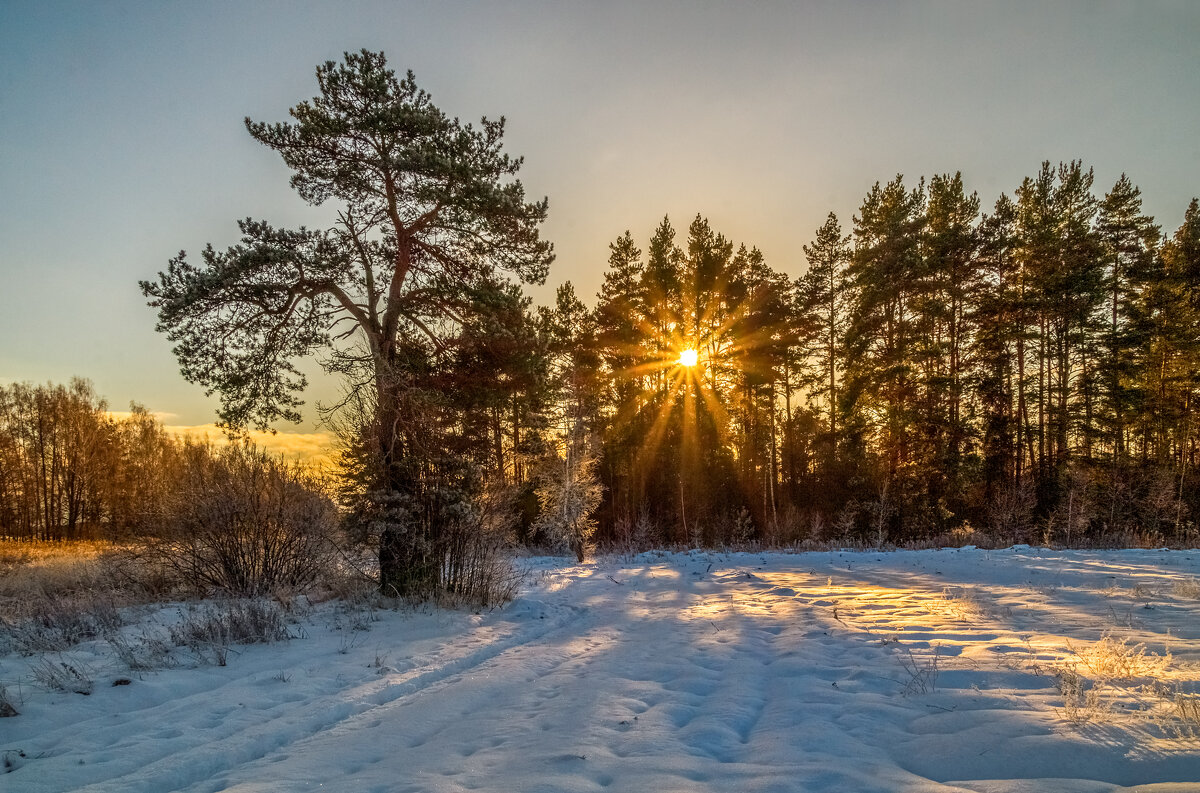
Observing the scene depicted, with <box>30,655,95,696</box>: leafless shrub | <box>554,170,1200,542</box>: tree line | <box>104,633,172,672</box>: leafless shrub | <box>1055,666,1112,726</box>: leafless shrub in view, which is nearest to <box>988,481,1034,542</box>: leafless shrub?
<box>554,170,1200,542</box>: tree line

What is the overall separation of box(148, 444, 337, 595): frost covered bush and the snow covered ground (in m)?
2.20

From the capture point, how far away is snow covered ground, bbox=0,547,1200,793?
10.1 feet

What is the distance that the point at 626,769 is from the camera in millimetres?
3279

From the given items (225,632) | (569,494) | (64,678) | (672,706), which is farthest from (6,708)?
(569,494)

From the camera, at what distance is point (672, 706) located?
4.48 m

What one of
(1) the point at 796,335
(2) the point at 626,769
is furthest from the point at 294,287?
(1) the point at 796,335

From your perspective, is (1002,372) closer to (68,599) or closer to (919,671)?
(919,671)

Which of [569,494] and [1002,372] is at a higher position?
[1002,372]

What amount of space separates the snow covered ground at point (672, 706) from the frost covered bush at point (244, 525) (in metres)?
2.20

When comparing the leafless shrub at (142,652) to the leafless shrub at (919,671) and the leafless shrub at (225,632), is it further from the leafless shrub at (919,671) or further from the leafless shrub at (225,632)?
the leafless shrub at (919,671)

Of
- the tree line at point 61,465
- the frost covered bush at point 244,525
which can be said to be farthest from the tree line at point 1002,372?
the tree line at point 61,465

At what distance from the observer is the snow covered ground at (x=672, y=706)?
3078 mm

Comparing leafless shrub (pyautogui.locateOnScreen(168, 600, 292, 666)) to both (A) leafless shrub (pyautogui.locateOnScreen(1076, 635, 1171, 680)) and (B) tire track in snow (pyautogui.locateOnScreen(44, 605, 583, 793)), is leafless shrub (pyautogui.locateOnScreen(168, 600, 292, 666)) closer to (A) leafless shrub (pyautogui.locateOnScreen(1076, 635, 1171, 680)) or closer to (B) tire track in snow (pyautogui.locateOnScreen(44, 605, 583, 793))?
(B) tire track in snow (pyautogui.locateOnScreen(44, 605, 583, 793))

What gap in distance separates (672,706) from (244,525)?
347 inches
